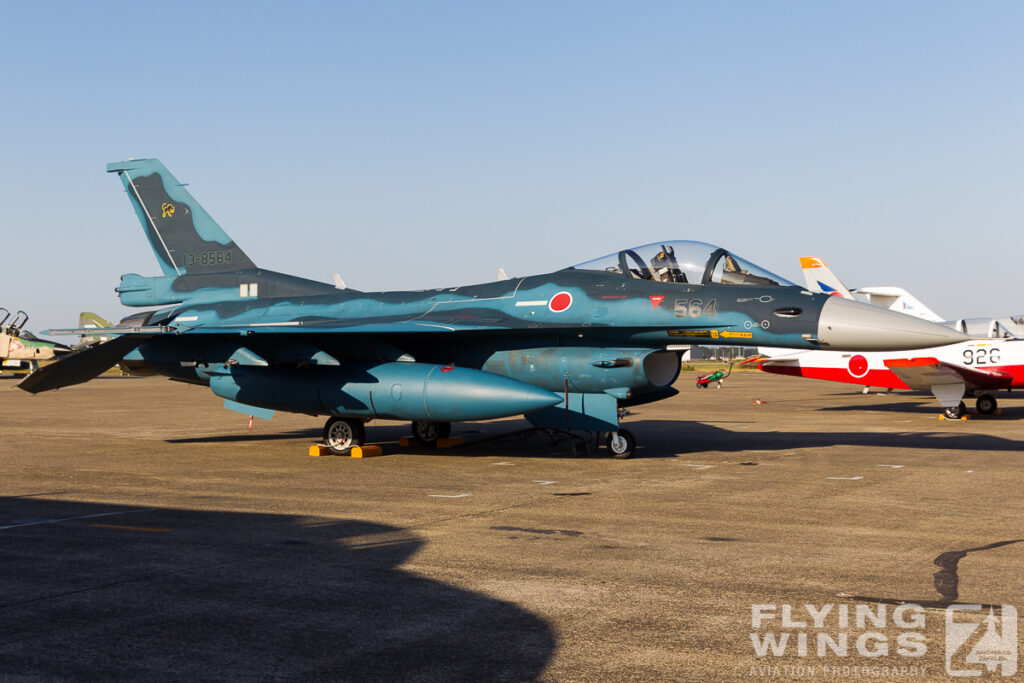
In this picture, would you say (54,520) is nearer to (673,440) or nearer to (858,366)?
(673,440)

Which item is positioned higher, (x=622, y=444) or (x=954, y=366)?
(x=954, y=366)

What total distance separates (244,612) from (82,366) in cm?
1104

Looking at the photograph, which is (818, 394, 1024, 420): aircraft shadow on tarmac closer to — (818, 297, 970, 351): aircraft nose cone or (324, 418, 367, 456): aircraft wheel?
(818, 297, 970, 351): aircraft nose cone

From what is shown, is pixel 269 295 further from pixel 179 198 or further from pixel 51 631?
pixel 51 631

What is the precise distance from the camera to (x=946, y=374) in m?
24.2

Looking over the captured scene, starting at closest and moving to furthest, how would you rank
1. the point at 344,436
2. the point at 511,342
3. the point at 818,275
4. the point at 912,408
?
the point at 511,342
the point at 344,436
the point at 912,408
the point at 818,275

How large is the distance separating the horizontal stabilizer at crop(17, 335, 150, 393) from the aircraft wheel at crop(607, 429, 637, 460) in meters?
7.90

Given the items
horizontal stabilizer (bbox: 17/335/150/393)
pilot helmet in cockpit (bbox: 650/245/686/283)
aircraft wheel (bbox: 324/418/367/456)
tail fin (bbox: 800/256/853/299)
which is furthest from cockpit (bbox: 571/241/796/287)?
tail fin (bbox: 800/256/853/299)

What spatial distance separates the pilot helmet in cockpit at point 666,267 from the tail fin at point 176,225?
29.0ft

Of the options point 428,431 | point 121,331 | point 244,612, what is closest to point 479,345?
point 428,431

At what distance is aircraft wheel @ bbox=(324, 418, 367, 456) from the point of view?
1550 centimetres

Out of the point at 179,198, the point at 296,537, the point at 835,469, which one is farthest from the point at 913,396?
the point at 296,537

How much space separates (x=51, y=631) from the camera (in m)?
5.24

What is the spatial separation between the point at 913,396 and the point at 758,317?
2521 cm
